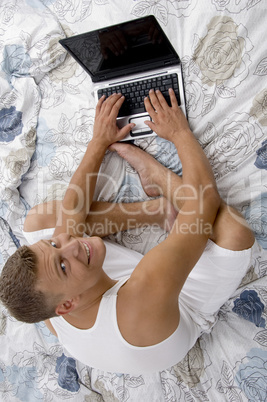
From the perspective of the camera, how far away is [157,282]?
0.84 m

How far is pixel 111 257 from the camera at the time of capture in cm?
124

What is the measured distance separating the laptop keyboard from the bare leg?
14 cm

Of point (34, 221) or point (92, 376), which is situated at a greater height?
point (34, 221)

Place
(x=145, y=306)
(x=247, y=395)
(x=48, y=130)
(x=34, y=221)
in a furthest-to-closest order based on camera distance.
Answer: (x=48, y=130), (x=34, y=221), (x=247, y=395), (x=145, y=306)

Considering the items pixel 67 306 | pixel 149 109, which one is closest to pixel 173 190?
pixel 149 109

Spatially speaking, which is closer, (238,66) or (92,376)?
(238,66)

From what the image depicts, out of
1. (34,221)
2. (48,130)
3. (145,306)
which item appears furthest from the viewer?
(48,130)

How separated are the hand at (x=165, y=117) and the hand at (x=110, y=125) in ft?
0.32

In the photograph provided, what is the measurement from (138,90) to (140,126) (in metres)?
0.13

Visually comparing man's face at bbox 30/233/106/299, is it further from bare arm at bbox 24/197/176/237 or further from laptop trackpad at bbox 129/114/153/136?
laptop trackpad at bbox 129/114/153/136

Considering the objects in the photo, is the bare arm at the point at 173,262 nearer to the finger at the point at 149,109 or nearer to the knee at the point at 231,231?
the knee at the point at 231,231

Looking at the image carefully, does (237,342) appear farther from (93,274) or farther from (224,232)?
(93,274)

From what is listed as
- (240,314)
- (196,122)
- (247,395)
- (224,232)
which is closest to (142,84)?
(196,122)

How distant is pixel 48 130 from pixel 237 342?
1.08 metres
